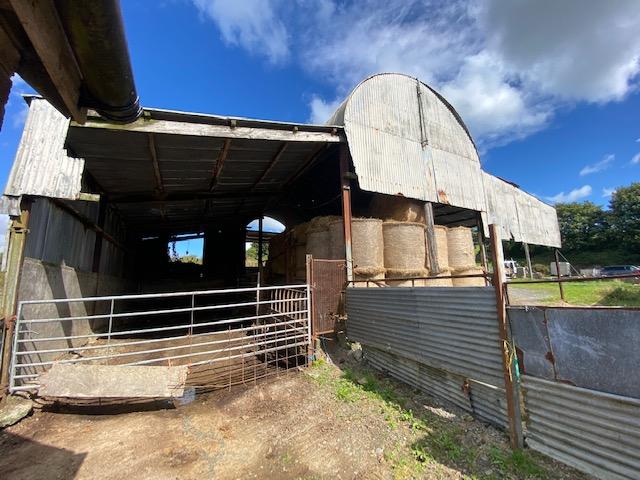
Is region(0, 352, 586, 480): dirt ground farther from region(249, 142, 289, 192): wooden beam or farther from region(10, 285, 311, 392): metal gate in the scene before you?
region(249, 142, 289, 192): wooden beam

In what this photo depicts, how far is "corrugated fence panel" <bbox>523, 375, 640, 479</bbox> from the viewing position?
2379 mm

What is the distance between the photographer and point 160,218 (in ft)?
43.1

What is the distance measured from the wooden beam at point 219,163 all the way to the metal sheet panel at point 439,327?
4679 mm

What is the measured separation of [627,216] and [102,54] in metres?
56.9

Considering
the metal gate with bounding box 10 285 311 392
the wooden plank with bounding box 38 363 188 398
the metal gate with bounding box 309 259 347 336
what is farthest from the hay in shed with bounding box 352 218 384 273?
the wooden plank with bounding box 38 363 188 398

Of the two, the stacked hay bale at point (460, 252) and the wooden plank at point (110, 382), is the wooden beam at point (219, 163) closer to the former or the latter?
the wooden plank at point (110, 382)

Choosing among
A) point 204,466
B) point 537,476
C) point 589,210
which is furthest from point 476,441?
point 589,210

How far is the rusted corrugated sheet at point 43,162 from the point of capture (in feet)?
14.6

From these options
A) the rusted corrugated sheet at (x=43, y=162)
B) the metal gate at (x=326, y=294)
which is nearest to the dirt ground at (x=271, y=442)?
the metal gate at (x=326, y=294)

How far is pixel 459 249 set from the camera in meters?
9.71

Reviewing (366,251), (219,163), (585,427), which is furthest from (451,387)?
(219,163)

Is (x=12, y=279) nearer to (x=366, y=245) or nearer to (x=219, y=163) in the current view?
(x=219, y=163)

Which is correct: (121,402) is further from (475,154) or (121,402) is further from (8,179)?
(475,154)

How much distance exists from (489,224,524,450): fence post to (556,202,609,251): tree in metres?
52.2
